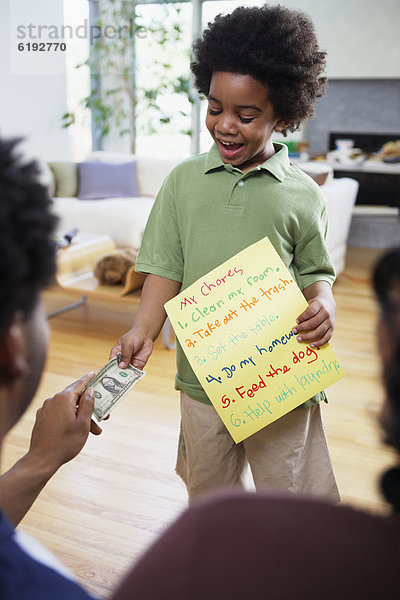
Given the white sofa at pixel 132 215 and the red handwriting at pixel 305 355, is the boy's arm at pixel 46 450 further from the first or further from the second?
the white sofa at pixel 132 215

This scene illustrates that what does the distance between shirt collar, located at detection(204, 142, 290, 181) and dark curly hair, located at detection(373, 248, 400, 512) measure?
2.51ft

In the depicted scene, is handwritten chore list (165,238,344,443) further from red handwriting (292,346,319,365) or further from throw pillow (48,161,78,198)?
throw pillow (48,161,78,198)

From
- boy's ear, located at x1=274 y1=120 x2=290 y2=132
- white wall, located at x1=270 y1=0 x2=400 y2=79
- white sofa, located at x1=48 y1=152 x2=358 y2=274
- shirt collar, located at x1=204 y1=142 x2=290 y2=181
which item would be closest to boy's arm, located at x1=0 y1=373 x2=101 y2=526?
shirt collar, located at x1=204 y1=142 x2=290 y2=181

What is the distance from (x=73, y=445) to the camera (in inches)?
37.5

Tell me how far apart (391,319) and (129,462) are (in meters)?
1.77

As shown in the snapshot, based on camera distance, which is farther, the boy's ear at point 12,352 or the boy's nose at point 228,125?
the boy's nose at point 228,125

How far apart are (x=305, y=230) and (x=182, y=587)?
90 cm

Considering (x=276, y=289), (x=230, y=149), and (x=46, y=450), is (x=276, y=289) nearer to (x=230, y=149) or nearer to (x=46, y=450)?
(x=230, y=149)

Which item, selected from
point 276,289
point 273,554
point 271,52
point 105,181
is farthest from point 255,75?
point 105,181

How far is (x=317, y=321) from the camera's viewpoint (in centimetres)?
116

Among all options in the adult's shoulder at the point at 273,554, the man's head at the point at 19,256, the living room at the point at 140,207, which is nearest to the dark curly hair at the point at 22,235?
the man's head at the point at 19,256

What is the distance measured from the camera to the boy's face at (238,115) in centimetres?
116

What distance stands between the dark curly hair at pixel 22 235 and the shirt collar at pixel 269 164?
0.71 m

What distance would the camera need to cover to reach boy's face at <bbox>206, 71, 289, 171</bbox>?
116cm
